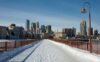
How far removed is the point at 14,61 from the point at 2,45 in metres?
9.09

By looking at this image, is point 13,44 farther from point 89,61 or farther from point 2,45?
point 89,61

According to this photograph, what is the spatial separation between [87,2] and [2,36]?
142m

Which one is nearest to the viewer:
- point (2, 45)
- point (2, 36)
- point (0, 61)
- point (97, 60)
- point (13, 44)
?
point (97, 60)

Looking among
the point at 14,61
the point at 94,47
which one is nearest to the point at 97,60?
the point at 14,61

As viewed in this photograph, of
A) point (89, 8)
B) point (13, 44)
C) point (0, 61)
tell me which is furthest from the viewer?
point (13, 44)

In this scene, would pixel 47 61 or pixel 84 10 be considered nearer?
pixel 47 61

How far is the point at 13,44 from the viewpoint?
33.8 meters

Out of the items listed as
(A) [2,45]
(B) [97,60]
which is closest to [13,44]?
(A) [2,45]

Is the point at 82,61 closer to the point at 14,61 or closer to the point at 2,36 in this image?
the point at 14,61

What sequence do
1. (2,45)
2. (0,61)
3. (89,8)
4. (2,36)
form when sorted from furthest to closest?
1. (2,36)
2. (2,45)
3. (89,8)
4. (0,61)

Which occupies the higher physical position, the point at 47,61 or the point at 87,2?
the point at 87,2

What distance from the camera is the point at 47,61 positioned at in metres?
18.1

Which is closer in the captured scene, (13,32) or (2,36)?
(2,36)

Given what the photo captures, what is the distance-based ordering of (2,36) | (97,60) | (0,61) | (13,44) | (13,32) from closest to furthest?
1. (97,60)
2. (0,61)
3. (13,44)
4. (2,36)
5. (13,32)
